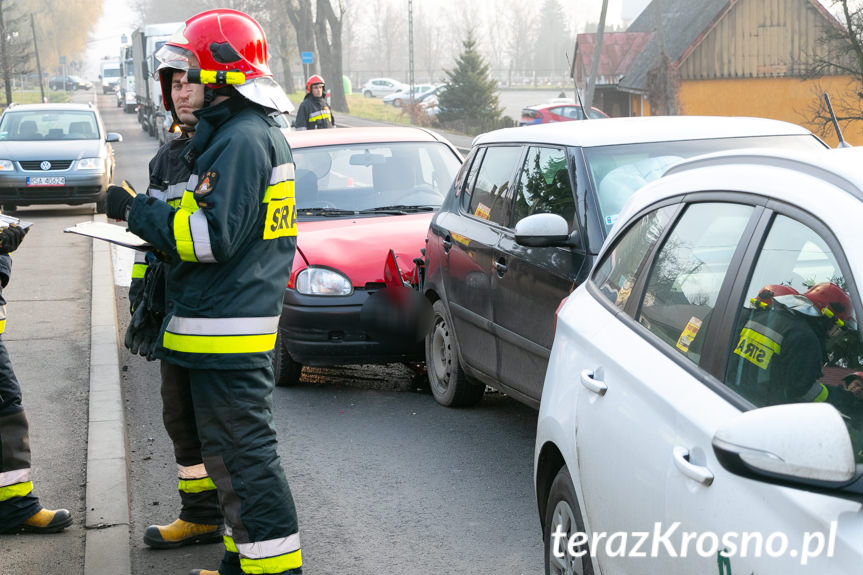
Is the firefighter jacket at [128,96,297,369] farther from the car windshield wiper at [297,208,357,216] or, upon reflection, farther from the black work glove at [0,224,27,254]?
the car windshield wiper at [297,208,357,216]

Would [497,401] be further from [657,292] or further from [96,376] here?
[657,292]

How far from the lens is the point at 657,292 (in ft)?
10.1

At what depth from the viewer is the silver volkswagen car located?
17609 millimetres

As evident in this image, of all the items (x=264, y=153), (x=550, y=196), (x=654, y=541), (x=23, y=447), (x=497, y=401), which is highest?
(x=264, y=153)

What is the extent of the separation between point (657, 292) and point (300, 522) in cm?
249

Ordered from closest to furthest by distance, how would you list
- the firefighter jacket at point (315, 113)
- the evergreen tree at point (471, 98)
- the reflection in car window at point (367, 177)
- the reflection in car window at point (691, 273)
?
the reflection in car window at point (691, 273) → the reflection in car window at point (367, 177) → the firefighter jacket at point (315, 113) → the evergreen tree at point (471, 98)

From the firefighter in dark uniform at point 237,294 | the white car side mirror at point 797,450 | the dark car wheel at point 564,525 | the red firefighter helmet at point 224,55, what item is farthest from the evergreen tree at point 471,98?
the white car side mirror at point 797,450

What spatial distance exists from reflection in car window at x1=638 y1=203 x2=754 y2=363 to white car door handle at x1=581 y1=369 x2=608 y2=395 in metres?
0.21

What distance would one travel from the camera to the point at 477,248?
20.2 ft

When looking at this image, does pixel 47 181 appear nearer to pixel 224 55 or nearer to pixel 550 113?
pixel 224 55

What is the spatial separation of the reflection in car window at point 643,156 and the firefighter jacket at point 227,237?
2.04 meters

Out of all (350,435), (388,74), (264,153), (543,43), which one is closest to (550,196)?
(350,435)

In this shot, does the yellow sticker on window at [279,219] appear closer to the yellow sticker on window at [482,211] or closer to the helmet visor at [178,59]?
the helmet visor at [178,59]

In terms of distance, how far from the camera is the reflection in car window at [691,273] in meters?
2.70
